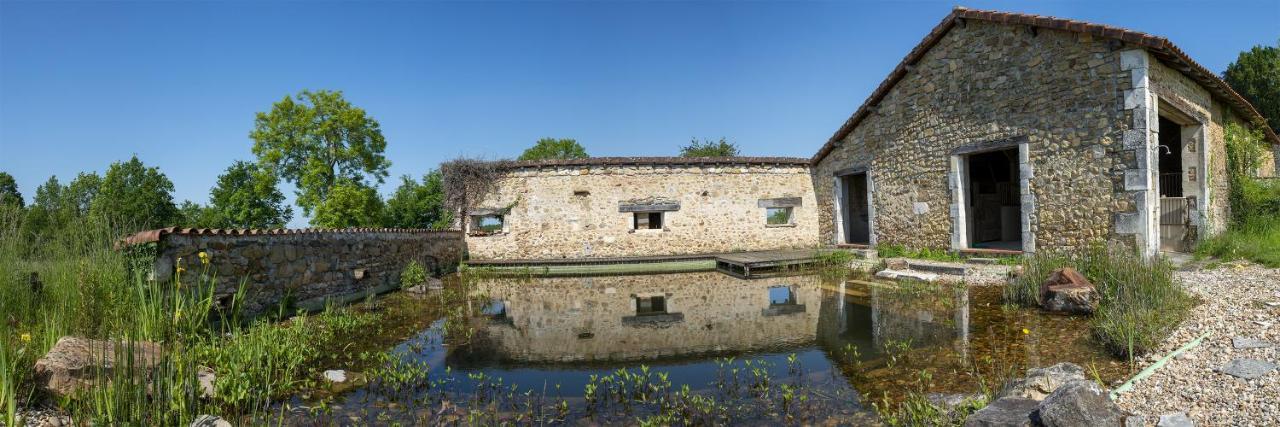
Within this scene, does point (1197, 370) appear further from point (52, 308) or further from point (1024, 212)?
point (52, 308)

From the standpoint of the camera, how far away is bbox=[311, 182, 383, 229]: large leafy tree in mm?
21094

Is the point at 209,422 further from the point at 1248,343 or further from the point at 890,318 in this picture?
the point at 1248,343

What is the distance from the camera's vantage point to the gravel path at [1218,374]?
2879 millimetres

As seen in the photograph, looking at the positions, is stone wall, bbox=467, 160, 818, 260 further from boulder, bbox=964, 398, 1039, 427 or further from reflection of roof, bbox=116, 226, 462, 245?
boulder, bbox=964, 398, 1039, 427

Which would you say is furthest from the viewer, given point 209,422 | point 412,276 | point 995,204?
point 995,204

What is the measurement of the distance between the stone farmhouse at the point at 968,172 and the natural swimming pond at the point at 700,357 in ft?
10.4

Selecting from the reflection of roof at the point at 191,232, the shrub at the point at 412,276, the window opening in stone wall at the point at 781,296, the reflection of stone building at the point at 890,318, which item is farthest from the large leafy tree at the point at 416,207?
the reflection of stone building at the point at 890,318

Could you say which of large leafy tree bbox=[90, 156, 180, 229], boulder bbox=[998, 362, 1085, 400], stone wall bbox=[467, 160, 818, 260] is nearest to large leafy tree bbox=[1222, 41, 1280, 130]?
stone wall bbox=[467, 160, 818, 260]

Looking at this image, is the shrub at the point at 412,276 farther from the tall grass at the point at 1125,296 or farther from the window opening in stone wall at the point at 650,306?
the tall grass at the point at 1125,296

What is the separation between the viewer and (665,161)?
14586 mm

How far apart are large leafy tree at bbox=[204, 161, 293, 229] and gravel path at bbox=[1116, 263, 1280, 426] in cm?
2549

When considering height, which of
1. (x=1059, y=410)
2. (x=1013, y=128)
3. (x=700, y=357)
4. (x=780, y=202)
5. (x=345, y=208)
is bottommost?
(x=700, y=357)

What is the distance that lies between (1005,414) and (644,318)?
4.59m

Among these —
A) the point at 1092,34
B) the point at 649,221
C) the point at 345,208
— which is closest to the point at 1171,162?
the point at 1092,34
